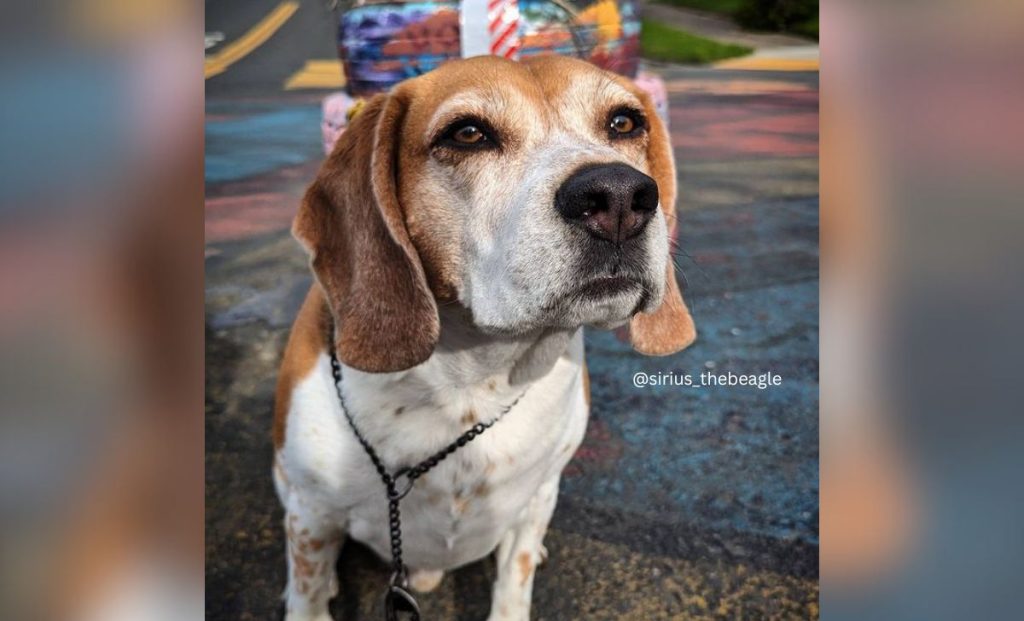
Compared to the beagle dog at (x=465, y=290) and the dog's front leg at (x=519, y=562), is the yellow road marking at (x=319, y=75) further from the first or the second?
the dog's front leg at (x=519, y=562)

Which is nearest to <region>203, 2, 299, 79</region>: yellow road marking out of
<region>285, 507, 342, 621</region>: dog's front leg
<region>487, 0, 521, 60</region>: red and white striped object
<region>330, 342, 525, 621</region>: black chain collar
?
<region>487, 0, 521, 60</region>: red and white striped object

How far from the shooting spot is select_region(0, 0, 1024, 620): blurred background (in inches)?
71.6

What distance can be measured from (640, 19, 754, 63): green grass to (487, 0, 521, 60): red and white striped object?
42 cm

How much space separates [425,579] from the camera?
7.74 feet

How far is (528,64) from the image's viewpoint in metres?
1.72

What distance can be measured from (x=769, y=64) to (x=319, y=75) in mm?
1433

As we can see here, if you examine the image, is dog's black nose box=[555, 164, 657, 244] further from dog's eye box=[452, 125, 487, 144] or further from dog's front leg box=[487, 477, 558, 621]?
dog's front leg box=[487, 477, 558, 621]

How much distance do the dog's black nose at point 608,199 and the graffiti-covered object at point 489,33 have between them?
116 cm

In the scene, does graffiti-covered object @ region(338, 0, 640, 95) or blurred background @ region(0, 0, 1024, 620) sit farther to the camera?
graffiti-covered object @ region(338, 0, 640, 95)
